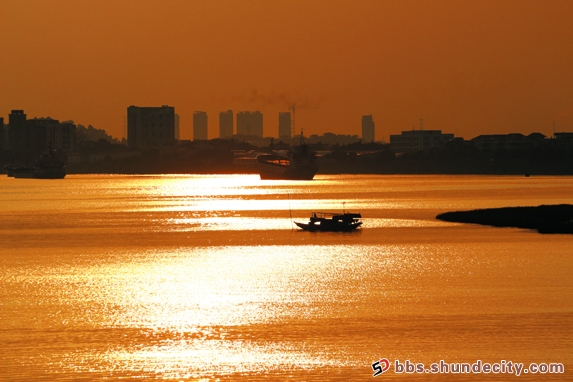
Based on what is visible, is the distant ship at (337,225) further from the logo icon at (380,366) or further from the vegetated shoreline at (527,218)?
the logo icon at (380,366)

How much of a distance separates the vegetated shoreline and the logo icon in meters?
51.4

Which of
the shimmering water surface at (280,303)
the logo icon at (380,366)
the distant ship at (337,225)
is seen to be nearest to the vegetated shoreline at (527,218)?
the shimmering water surface at (280,303)

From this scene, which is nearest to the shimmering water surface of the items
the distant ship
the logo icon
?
the logo icon

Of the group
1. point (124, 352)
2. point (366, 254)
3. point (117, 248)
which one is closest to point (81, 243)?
point (117, 248)

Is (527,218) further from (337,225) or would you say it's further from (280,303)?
(280,303)

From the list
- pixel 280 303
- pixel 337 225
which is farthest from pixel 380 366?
pixel 337 225

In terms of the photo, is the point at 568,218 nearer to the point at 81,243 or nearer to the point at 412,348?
the point at 81,243

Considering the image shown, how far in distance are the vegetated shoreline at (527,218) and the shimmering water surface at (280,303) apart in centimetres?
274

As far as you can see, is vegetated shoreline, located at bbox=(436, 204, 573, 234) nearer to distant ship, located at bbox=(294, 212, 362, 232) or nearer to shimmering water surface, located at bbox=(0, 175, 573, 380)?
shimmering water surface, located at bbox=(0, 175, 573, 380)

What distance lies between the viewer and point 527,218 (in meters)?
92.6

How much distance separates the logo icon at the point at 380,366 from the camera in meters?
33.5

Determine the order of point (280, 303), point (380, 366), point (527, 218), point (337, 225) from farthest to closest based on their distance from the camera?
point (337, 225) < point (527, 218) < point (280, 303) < point (380, 366)

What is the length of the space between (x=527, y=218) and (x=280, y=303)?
4916 cm

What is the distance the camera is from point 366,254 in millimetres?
71250
